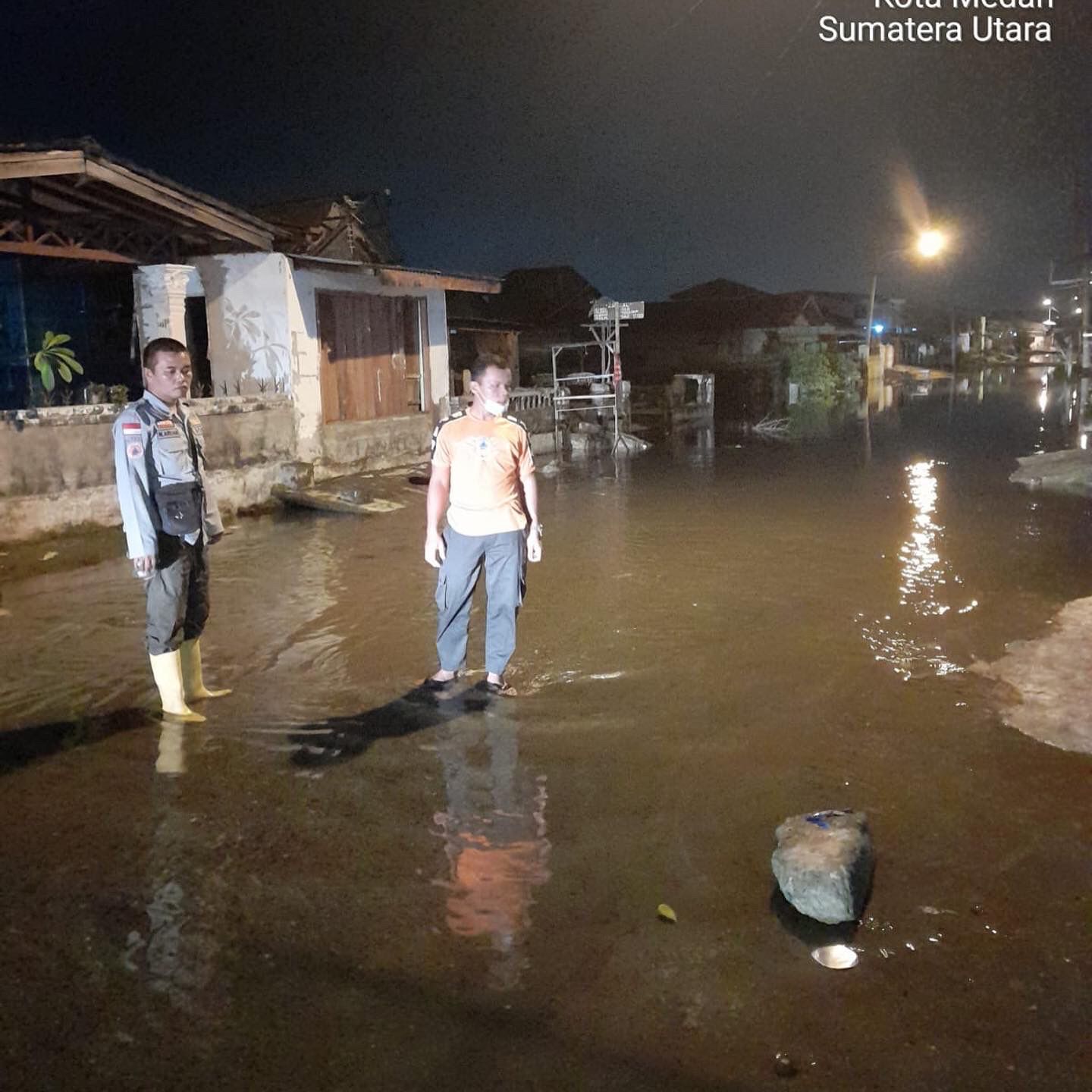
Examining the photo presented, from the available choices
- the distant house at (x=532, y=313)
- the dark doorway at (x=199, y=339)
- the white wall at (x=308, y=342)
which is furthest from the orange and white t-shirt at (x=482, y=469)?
the distant house at (x=532, y=313)

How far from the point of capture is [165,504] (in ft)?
16.3

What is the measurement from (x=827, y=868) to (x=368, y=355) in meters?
14.1

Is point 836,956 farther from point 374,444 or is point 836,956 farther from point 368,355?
point 368,355

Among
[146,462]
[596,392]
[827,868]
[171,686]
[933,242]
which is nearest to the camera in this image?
[827,868]

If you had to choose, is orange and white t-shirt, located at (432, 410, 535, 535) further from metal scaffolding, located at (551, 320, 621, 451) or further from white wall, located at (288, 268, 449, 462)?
metal scaffolding, located at (551, 320, 621, 451)

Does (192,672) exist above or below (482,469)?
below

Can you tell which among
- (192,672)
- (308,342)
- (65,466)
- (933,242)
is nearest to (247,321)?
(308,342)

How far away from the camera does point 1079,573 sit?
28.3 ft

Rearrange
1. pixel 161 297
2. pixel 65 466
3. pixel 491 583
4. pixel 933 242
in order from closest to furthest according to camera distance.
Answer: pixel 491 583
pixel 65 466
pixel 161 297
pixel 933 242

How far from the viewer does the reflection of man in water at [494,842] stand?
341 cm

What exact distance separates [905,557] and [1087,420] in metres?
17.0

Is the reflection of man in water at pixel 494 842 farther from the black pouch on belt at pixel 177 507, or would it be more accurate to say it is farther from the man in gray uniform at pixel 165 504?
the black pouch on belt at pixel 177 507

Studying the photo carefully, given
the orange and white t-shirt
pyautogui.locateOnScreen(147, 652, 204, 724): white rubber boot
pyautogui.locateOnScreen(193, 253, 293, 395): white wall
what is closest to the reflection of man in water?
the orange and white t-shirt

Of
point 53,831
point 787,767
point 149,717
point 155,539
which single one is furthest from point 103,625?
point 787,767
